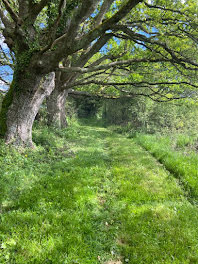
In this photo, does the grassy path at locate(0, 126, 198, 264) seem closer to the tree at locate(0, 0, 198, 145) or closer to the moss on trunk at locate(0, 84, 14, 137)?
the moss on trunk at locate(0, 84, 14, 137)

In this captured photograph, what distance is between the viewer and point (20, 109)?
277 inches

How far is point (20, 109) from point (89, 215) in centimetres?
504

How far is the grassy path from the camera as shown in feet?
9.76

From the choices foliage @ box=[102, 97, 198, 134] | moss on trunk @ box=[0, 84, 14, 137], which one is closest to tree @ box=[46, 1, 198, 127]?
moss on trunk @ box=[0, 84, 14, 137]

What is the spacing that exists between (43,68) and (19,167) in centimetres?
359

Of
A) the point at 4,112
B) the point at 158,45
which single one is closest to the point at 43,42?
the point at 4,112

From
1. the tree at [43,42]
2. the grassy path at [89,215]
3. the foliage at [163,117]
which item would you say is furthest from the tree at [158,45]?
the foliage at [163,117]

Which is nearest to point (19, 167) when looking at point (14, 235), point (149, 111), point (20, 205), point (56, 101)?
point (20, 205)

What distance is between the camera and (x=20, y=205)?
12.9 feet

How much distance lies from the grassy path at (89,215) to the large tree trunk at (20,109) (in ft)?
2.75

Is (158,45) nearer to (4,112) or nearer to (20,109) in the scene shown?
(20,109)

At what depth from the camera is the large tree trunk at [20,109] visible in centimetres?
688

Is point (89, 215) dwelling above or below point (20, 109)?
below

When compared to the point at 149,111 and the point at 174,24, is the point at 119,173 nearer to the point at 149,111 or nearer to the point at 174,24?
the point at 174,24
